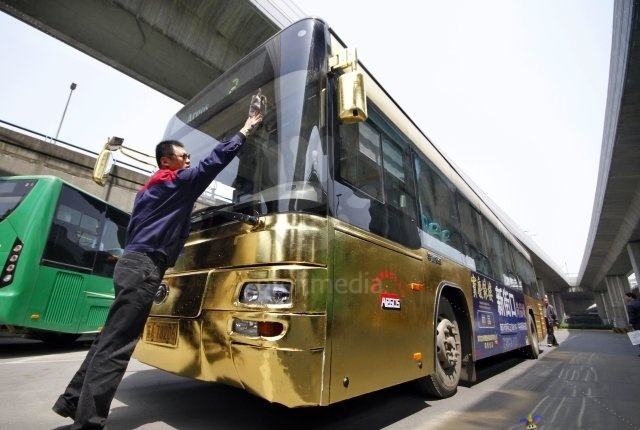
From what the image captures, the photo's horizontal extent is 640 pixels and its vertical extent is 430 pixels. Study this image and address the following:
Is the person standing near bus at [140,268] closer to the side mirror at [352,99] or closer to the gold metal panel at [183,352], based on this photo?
the gold metal panel at [183,352]

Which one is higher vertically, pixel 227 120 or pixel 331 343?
pixel 227 120

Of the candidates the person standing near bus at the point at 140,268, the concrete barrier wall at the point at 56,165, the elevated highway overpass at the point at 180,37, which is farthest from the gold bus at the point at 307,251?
the concrete barrier wall at the point at 56,165

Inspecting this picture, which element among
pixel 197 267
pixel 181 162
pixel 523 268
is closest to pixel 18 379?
pixel 197 267

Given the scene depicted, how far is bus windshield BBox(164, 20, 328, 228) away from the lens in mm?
2199

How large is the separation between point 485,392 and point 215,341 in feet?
11.3

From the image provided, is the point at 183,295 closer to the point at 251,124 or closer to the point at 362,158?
the point at 251,124

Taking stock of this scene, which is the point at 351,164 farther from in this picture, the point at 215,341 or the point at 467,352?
the point at 467,352

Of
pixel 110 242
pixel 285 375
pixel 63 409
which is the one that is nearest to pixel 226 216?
pixel 285 375

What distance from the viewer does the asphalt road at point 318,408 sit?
235cm

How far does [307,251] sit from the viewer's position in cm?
200

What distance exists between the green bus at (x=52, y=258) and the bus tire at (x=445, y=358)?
566cm

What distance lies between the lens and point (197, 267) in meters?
2.40

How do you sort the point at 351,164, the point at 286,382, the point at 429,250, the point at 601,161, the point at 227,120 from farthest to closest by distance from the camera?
the point at 601,161
the point at 429,250
the point at 227,120
the point at 351,164
the point at 286,382

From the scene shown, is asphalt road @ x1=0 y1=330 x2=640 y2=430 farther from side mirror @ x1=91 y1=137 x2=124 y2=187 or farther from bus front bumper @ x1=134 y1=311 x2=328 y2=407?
side mirror @ x1=91 y1=137 x2=124 y2=187
